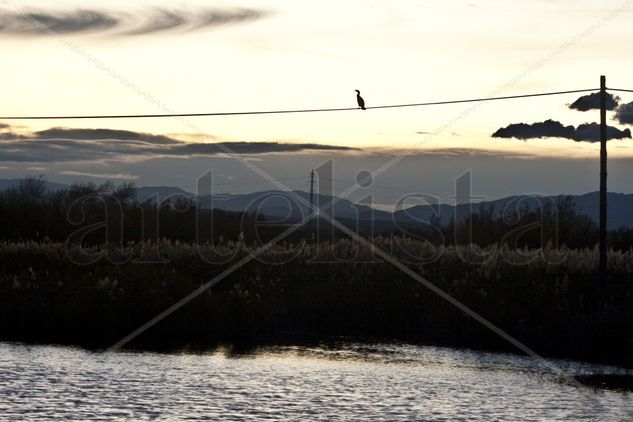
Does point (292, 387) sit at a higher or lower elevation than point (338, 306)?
lower

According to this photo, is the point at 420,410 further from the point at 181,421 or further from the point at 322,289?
the point at 322,289

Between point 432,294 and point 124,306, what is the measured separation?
9.39 m

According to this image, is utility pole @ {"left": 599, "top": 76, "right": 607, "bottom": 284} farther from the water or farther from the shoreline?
the water

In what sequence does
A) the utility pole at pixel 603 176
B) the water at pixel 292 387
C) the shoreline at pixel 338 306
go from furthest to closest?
1. the utility pole at pixel 603 176
2. the shoreline at pixel 338 306
3. the water at pixel 292 387

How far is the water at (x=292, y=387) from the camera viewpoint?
16.7 metres

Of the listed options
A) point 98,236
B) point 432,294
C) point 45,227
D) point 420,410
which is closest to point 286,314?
point 432,294

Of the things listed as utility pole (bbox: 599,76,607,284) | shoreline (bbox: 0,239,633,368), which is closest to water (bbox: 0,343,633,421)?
shoreline (bbox: 0,239,633,368)

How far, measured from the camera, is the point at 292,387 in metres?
19.2

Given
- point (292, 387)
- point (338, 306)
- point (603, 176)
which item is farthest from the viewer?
point (338, 306)

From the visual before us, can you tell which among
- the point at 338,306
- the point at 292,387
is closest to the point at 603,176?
the point at 338,306

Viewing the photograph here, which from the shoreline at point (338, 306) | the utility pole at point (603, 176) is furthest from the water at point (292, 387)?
the utility pole at point (603, 176)

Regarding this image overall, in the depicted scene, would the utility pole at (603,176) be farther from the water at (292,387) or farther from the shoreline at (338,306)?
the water at (292,387)

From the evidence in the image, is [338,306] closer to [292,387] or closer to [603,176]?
[603,176]

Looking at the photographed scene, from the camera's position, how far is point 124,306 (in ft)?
97.5
